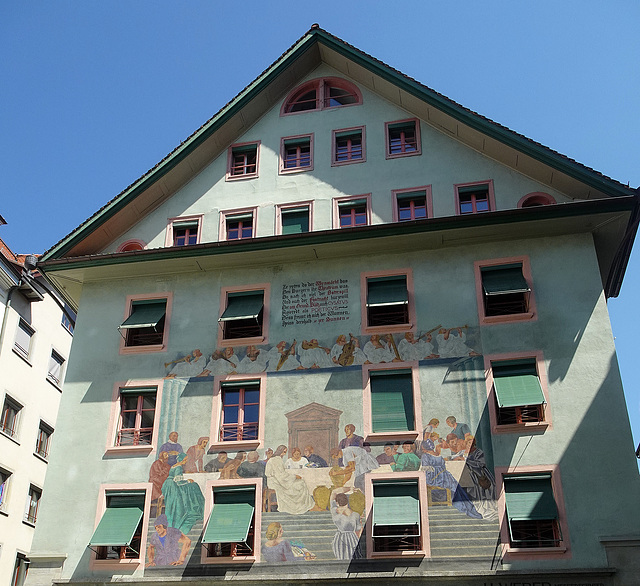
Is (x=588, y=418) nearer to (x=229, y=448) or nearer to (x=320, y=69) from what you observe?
(x=229, y=448)

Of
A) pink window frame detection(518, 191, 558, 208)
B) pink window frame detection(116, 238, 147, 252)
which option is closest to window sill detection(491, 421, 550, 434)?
pink window frame detection(518, 191, 558, 208)

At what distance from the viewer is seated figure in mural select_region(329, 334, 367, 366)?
23.1m

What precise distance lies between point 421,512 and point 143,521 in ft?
24.9

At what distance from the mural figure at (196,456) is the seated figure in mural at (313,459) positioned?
2.94 metres

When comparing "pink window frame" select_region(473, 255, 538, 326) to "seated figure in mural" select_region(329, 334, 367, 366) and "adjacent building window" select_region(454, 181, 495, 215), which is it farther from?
"seated figure in mural" select_region(329, 334, 367, 366)

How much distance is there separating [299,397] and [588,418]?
785 cm

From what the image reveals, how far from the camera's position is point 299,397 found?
2289cm

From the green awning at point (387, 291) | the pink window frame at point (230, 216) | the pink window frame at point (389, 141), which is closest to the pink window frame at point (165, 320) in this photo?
the pink window frame at point (230, 216)

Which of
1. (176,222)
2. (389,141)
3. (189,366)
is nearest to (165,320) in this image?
(189,366)

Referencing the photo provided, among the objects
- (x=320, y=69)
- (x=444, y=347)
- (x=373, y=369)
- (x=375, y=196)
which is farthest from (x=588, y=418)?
(x=320, y=69)

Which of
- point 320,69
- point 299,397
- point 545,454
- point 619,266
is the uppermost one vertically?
point 320,69

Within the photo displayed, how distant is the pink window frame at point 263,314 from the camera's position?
24.1 m

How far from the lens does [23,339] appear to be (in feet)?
113

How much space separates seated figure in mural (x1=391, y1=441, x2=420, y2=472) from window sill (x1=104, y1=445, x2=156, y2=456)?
6953 mm
